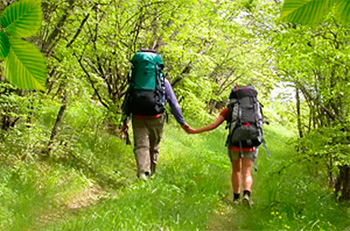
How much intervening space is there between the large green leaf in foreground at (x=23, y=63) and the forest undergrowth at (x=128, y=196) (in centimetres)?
328

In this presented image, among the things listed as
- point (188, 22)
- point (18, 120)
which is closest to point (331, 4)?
point (18, 120)

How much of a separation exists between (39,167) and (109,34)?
7.60 feet

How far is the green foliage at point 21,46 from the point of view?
1.47 feet

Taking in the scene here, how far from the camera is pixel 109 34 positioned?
19.9 ft

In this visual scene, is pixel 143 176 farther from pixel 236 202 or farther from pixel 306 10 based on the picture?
pixel 306 10

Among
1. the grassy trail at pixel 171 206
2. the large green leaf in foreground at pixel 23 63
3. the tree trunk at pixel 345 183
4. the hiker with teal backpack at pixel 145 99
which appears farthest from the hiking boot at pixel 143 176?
the large green leaf in foreground at pixel 23 63

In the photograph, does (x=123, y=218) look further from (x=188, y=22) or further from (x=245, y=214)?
(x=188, y=22)

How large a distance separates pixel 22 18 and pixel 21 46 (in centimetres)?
3

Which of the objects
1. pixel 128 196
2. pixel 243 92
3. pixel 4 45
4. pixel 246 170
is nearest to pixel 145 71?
pixel 243 92

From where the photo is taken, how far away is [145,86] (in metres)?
5.50

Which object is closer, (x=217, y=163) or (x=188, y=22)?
(x=188, y=22)

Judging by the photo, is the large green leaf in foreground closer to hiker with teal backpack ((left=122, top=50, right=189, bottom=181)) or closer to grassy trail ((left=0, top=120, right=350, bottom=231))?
grassy trail ((left=0, top=120, right=350, bottom=231))

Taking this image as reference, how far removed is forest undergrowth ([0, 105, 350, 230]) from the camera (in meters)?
4.15

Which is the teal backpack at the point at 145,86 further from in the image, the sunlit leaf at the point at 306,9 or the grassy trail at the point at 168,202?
the sunlit leaf at the point at 306,9
